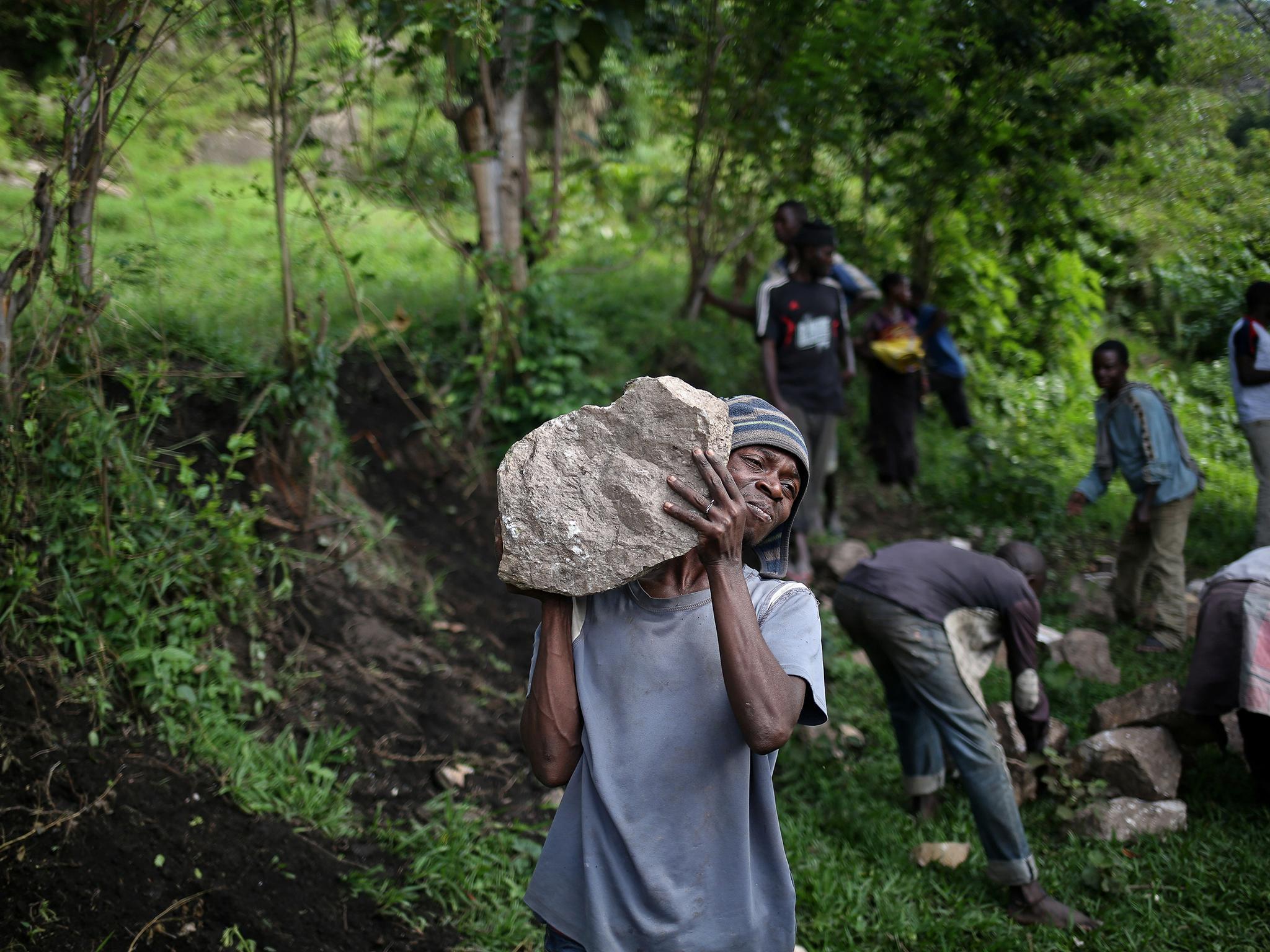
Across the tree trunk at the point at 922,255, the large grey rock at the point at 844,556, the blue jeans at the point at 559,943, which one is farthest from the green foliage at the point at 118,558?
the tree trunk at the point at 922,255

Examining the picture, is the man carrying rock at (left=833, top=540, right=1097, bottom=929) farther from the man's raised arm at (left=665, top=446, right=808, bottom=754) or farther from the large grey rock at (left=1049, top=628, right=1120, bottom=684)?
the man's raised arm at (left=665, top=446, right=808, bottom=754)

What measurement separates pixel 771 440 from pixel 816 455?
15.9ft

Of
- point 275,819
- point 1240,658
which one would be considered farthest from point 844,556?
point 275,819

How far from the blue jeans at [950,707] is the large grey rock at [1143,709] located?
0.96 meters

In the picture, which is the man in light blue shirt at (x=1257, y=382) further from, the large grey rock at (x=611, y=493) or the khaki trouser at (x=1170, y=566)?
the large grey rock at (x=611, y=493)

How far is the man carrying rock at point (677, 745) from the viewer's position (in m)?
1.91

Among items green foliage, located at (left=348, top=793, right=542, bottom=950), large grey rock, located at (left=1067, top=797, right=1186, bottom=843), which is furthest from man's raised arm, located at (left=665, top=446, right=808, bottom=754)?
large grey rock, located at (left=1067, top=797, right=1186, bottom=843)

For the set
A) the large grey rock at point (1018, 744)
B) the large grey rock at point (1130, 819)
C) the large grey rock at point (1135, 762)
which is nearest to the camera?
the large grey rock at point (1130, 819)

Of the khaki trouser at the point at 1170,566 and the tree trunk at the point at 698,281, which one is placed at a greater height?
the tree trunk at the point at 698,281

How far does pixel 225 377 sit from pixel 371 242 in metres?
4.38

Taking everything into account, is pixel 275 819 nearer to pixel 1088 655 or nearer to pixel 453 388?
pixel 453 388

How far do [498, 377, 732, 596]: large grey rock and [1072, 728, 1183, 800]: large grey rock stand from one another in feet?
10.2

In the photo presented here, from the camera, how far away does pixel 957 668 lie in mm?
3775

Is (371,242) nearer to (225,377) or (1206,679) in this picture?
(225,377)
